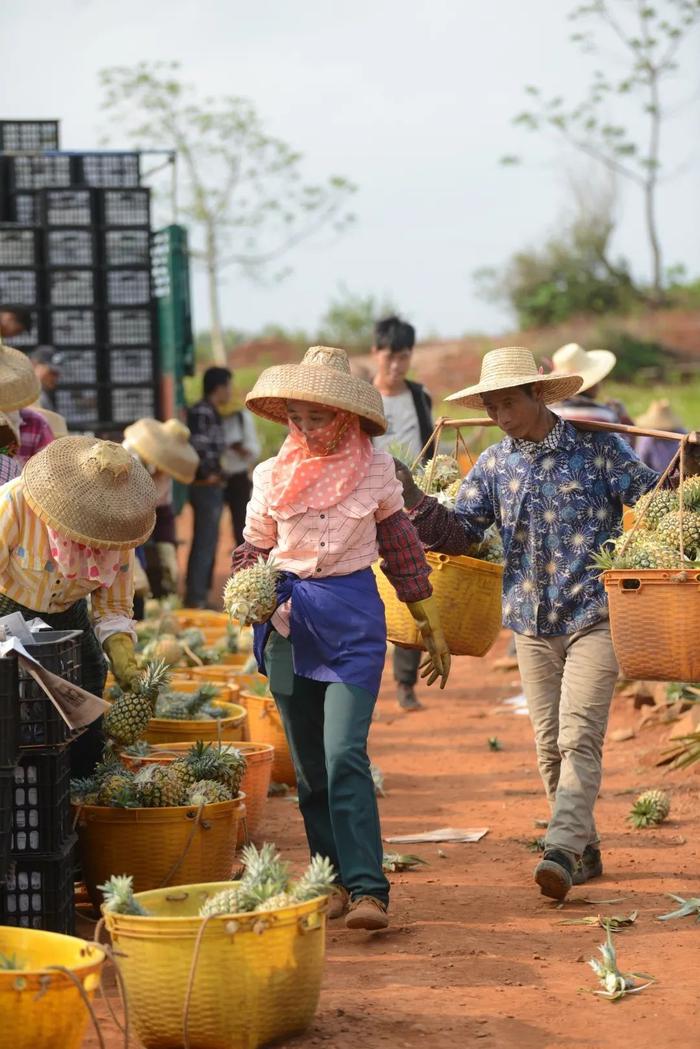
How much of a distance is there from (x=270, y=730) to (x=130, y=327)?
23.2ft

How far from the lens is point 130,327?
14.5 metres

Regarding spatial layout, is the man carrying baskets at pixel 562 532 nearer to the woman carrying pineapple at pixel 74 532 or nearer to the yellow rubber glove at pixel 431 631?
the yellow rubber glove at pixel 431 631

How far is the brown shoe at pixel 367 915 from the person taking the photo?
5398 mm

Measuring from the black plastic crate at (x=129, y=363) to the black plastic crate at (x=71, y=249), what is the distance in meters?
0.89

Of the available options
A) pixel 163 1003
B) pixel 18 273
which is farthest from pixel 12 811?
pixel 18 273

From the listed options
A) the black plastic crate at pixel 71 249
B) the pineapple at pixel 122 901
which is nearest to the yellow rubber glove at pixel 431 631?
the pineapple at pixel 122 901

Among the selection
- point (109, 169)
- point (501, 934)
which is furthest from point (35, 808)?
point (109, 169)

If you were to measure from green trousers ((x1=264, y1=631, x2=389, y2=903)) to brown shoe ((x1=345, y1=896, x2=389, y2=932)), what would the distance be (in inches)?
1.7

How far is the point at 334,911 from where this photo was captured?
5754 mm

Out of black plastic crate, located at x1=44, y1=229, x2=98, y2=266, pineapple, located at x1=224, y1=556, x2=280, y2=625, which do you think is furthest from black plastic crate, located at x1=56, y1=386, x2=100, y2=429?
A: pineapple, located at x1=224, y1=556, x2=280, y2=625

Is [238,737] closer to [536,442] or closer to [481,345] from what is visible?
[536,442]

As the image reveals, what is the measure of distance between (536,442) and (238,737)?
221cm

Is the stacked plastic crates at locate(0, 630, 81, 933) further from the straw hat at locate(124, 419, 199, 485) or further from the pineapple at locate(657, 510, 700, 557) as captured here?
the straw hat at locate(124, 419, 199, 485)

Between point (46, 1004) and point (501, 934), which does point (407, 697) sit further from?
point (46, 1004)
